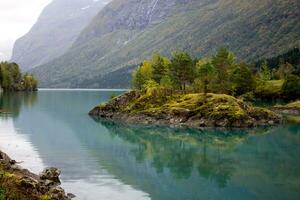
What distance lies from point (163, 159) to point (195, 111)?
47.7 meters

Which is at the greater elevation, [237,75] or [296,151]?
[237,75]

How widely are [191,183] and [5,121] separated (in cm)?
7746

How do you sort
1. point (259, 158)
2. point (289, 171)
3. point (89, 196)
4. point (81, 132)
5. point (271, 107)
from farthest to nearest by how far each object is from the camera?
point (271, 107) < point (81, 132) < point (259, 158) < point (289, 171) < point (89, 196)

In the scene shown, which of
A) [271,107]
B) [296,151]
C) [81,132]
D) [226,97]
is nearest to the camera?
[296,151]

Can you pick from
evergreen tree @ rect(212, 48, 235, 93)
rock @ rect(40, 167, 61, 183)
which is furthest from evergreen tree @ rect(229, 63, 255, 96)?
rock @ rect(40, 167, 61, 183)

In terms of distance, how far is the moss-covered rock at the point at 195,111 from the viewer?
106812mm

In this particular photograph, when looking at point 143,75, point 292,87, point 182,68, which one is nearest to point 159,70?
point 143,75

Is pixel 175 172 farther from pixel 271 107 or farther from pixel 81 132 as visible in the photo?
pixel 271 107

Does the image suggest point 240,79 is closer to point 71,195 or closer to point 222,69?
point 222,69

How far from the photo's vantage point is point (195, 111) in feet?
366

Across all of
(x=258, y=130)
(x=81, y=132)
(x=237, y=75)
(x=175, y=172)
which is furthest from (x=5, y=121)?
(x=237, y=75)

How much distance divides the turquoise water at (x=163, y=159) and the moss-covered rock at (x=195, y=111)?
22.5ft

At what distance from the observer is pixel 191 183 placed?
49.2m

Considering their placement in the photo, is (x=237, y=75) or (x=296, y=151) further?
(x=237, y=75)
